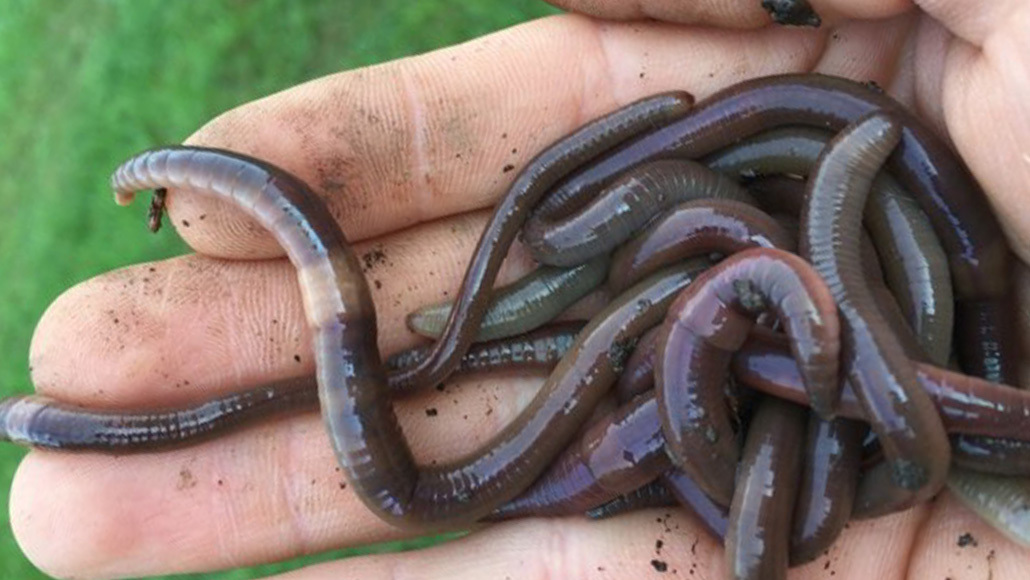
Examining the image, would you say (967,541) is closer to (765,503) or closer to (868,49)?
(765,503)

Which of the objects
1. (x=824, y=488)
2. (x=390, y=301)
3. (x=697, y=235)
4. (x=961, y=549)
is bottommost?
(x=961, y=549)

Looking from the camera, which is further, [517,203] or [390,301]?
[390,301]

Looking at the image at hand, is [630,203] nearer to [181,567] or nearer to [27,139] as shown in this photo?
[181,567]

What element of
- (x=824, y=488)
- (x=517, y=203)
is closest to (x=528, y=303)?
(x=517, y=203)

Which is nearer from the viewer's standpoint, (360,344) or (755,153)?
(360,344)

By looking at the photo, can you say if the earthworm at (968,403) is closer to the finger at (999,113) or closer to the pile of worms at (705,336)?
the pile of worms at (705,336)

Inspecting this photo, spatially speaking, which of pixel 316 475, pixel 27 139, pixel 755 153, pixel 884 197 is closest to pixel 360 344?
pixel 316 475
